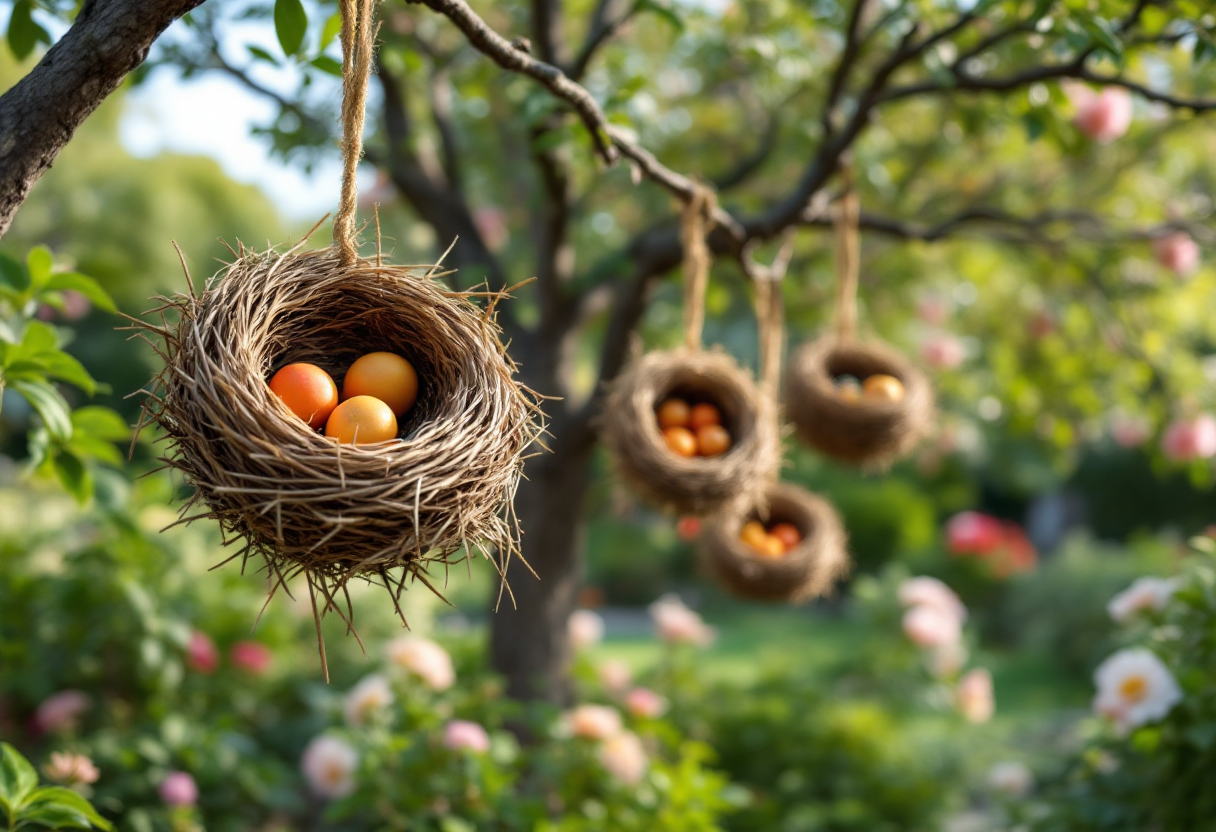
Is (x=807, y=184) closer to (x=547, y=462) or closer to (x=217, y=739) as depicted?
(x=547, y=462)

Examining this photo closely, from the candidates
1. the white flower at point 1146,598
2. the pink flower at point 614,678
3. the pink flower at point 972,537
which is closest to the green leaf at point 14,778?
the white flower at point 1146,598

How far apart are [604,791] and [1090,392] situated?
2934 mm

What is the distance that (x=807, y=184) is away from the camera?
9.11 ft

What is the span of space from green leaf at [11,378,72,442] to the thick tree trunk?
208 centimetres

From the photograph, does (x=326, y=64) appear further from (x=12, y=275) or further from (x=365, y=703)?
(x=365, y=703)

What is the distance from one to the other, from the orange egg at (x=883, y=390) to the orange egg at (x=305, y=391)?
1675 mm

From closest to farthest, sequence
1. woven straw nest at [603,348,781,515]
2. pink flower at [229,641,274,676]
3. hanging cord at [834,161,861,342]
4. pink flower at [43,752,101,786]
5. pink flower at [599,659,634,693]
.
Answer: pink flower at [43,752,101,786]
woven straw nest at [603,348,781,515]
hanging cord at [834,161,861,342]
pink flower at [229,641,274,676]
pink flower at [599,659,634,693]

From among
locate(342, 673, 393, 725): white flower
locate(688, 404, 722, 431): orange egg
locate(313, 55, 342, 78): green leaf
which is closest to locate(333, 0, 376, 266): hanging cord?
locate(313, 55, 342, 78): green leaf

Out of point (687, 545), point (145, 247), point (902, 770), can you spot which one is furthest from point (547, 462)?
point (145, 247)

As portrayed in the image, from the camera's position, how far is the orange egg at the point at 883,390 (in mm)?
2553

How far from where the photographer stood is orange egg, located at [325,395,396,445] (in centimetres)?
126

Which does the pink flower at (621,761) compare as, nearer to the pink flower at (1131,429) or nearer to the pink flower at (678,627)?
the pink flower at (678,627)

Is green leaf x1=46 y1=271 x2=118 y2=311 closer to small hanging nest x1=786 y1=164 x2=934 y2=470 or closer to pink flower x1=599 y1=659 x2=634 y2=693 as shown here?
small hanging nest x1=786 y1=164 x2=934 y2=470

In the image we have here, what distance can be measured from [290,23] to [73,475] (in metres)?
0.96
